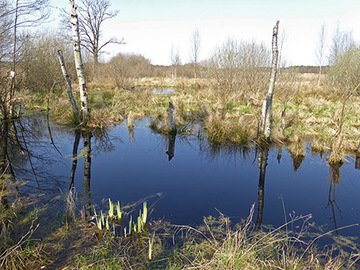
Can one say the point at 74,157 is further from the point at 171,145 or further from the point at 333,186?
the point at 333,186

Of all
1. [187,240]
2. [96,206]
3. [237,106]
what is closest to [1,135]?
[96,206]

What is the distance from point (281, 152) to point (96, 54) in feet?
86.1

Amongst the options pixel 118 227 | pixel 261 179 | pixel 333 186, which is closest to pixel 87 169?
pixel 118 227

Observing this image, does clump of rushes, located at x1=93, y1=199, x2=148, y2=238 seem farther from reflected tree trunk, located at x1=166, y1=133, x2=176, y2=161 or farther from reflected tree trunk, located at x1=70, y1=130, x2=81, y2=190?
reflected tree trunk, located at x1=166, y1=133, x2=176, y2=161

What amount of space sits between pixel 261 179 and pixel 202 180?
1.41 meters

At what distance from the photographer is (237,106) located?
13.1 meters

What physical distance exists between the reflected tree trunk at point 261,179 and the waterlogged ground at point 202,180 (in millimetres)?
20

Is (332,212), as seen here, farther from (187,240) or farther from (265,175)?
(187,240)

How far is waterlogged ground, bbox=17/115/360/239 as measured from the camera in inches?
165

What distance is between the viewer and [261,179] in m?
5.54

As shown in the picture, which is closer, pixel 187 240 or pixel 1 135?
pixel 187 240

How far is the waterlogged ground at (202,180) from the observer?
419 centimetres

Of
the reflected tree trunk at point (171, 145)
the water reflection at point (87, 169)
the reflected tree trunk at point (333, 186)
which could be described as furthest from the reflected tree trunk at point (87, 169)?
the reflected tree trunk at point (333, 186)

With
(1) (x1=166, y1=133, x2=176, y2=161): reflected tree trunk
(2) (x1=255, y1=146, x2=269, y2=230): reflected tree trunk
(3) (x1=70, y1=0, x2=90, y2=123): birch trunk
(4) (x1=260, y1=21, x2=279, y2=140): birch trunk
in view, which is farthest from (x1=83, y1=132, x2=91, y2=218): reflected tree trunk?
(4) (x1=260, y1=21, x2=279, y2=140): birch trunk
